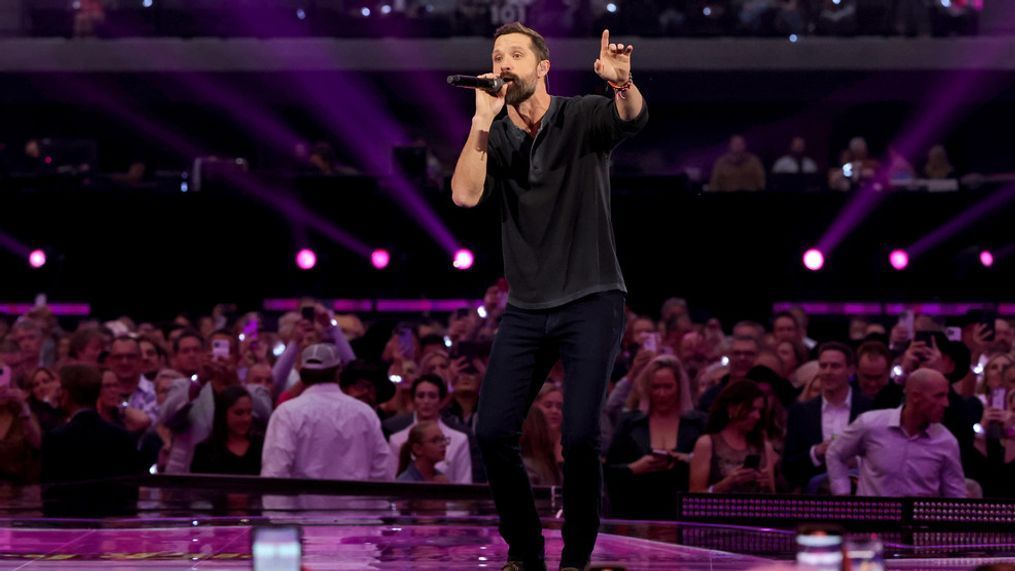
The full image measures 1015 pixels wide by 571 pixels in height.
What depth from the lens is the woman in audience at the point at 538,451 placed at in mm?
6324

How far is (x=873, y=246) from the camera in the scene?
553 inches

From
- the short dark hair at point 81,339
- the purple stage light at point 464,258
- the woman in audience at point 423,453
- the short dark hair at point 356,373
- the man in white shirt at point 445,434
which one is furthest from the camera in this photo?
the purple stage light at point 464,258

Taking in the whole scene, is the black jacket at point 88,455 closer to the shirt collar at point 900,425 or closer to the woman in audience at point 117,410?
the woman in audience at point 117,410

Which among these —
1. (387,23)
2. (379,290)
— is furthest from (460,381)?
(387,23)

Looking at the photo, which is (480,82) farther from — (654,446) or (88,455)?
(88,455)

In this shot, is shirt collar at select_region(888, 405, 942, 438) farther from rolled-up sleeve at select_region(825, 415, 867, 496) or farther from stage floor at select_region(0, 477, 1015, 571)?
stage floor at select_region(0, 477, 1015, 571)

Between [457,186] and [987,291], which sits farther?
[987,291]

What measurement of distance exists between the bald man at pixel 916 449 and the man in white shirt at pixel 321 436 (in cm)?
196

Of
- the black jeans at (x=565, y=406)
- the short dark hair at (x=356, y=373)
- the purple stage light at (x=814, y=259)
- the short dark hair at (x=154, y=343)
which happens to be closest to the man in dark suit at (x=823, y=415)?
the short dark hair at (x=356, y=373)

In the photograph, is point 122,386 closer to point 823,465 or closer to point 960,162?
point 823,465

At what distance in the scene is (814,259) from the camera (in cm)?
1403

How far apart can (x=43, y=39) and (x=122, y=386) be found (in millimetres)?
11861

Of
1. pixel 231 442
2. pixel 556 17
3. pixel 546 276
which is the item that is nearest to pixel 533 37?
pixel 546 276

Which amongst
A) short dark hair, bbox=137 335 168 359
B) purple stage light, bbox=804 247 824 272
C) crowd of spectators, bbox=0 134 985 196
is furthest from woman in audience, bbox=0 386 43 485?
purple stage light, bbox=804 247 824 272
